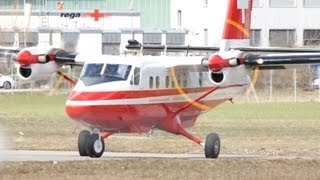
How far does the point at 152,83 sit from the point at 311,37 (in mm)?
67925

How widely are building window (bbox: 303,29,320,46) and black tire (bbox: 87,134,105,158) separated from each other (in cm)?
6782

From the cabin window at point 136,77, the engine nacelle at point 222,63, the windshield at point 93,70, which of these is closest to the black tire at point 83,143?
the windshield at point 93,70

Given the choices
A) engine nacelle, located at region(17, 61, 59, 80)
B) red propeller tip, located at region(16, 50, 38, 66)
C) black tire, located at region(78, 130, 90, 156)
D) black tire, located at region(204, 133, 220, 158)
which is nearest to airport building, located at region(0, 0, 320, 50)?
engine nacelle, located at region(17, 61, 59, 80)

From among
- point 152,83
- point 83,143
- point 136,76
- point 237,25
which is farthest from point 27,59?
point 237,25

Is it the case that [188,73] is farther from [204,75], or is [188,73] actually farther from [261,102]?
[261,102]

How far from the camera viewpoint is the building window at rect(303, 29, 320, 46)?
311 ft

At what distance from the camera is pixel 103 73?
2834cm

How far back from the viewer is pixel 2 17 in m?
98.0

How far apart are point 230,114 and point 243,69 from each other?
2346cm

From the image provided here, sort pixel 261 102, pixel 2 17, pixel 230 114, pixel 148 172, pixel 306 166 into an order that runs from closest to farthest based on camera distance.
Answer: pixel 148 172 < pixel 306 166 < pixel 230 114 < pixel 261 102 < pixel 2 17

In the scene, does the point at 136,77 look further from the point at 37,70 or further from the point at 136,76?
the point at 37,70

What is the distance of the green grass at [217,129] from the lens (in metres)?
32.6

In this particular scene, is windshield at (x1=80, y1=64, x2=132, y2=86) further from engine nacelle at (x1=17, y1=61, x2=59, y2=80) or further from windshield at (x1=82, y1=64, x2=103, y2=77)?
engine nacelle at (x1=17, y1=61, x2=59, y2=80)

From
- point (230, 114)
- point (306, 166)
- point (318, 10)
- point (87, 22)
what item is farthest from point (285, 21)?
point (306, 166)
